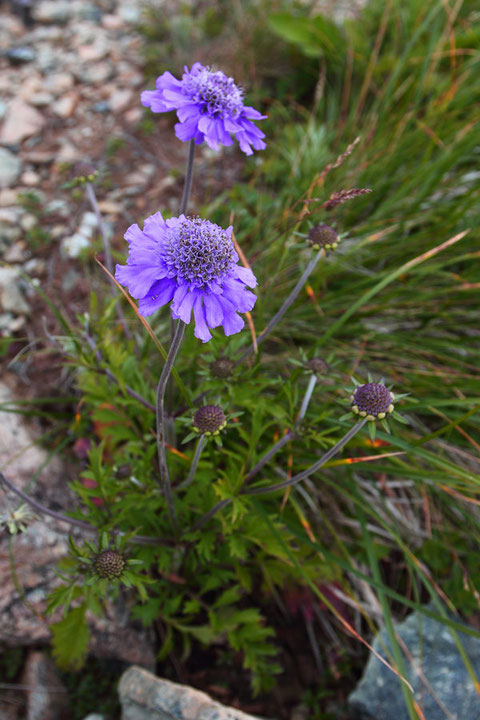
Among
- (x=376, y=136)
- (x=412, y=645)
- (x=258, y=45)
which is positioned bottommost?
(x=412, y=645)

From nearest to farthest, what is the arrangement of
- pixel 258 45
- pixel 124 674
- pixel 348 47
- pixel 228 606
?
pixel 124 674 → pixel 228 606 → pixel 348 47 → pixel 258 45

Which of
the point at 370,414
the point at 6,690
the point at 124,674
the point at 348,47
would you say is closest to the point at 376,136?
the point at 348,47

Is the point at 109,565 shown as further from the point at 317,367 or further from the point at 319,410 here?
the point at 319,410

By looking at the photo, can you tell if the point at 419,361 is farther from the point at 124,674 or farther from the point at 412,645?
the point at 124,674

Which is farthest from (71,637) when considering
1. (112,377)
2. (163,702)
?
(112,377)

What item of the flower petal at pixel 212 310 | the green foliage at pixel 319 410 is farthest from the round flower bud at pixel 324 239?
the flower petal at pixel 212 310

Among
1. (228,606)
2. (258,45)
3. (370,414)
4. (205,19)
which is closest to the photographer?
(370,414)

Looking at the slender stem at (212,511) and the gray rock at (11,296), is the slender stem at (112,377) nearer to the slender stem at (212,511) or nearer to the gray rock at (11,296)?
the slender stem at (212,511)

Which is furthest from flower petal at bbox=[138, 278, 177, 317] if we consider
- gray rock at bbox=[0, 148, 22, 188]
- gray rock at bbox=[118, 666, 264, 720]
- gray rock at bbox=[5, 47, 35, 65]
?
gray rock at bbox=[5, 47, 35, 65]
